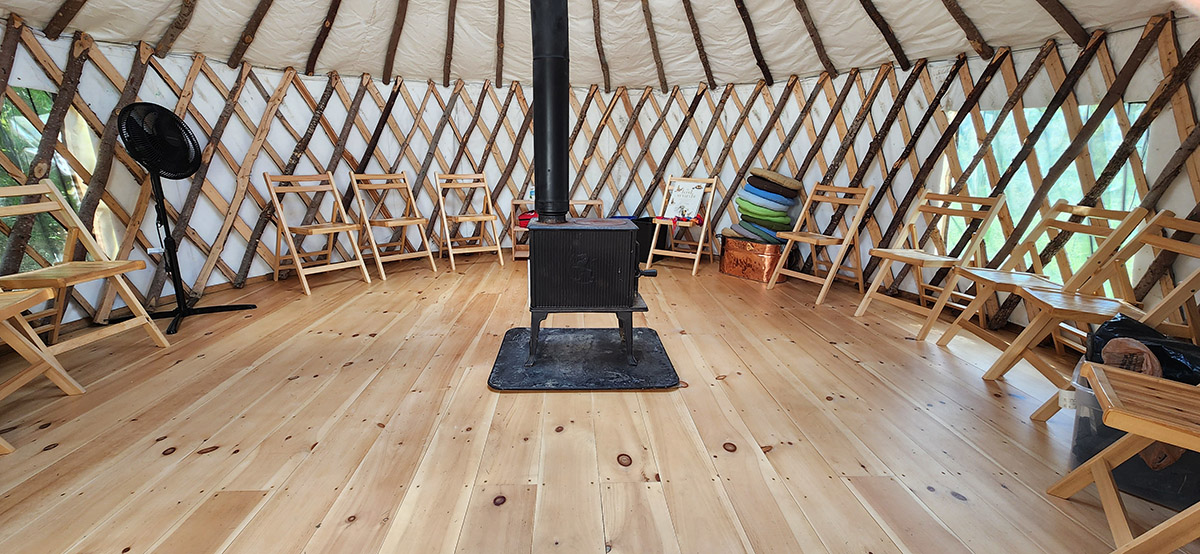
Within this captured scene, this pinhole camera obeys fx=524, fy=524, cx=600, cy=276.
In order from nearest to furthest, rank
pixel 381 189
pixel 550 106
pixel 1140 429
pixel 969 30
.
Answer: pixel 1140 429, pixel 550 106, pixel 969 30, pixel 381 189

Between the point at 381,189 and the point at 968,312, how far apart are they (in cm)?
375

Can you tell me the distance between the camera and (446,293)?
329 cm

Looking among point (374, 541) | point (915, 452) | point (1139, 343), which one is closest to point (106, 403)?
point (374, 541)

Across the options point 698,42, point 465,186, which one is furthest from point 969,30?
point 465,186

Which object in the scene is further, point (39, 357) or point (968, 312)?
point (968, 312)

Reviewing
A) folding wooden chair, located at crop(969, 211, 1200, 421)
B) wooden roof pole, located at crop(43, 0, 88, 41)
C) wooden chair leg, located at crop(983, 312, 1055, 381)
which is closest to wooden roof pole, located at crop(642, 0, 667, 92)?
folding wooden chair, located at crop(969, 211, 1200, 421)

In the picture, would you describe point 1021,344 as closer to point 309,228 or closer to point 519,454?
point 519,454

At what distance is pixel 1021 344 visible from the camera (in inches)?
73.5

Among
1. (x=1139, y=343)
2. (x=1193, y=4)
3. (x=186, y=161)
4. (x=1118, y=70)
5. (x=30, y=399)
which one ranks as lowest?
(x=30, y=399)

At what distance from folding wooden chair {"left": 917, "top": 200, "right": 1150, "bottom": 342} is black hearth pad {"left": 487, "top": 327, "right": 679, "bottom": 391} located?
1.30 m

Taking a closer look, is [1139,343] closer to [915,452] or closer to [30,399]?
[915,452]

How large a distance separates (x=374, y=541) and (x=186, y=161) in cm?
243

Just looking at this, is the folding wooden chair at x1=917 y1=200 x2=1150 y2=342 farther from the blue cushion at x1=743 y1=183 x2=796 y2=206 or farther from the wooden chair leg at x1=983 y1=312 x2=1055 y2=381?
the blue cushion at x1=743 y1=183 x2=796 y2=206

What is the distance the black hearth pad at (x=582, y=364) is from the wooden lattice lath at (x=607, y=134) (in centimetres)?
187
